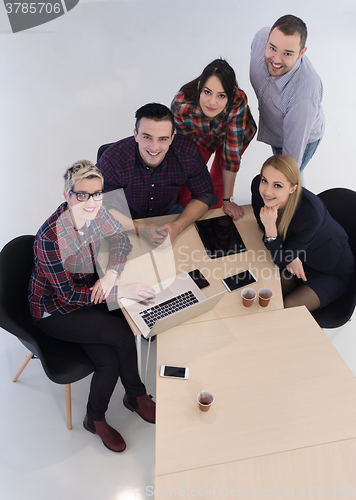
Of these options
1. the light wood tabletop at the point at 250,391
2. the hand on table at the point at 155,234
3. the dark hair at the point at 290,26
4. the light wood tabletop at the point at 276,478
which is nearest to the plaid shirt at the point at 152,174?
the hand on table at the point at 155,234

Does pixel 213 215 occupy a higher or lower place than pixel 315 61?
lower

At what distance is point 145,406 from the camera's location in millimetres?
2318

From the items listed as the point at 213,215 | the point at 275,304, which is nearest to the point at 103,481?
the point at 275,304

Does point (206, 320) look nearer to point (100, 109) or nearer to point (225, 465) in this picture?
point (225, 465)

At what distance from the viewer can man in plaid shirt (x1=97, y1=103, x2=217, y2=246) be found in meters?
2.21

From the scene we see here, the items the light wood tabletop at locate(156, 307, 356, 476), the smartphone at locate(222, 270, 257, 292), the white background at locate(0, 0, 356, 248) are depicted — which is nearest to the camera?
the light wood tabletop at locate(156, 307, 356, 476)

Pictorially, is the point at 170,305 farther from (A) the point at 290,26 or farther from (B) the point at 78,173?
(A) the point at 290,26

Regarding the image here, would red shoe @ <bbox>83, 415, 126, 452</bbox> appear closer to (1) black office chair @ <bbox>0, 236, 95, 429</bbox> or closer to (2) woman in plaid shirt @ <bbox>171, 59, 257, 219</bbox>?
(1) black office chair @ <bbox>0, 236, 95, 429</bbox>

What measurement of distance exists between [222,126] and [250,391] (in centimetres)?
163

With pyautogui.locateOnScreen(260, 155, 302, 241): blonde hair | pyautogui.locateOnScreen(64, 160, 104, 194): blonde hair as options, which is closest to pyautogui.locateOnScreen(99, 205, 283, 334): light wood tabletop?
pyautogui.locateOnScreen(260, 155, 302, 241): blonde hair

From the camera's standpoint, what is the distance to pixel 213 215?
2453 millimetres

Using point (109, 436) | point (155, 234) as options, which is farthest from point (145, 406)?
point (155, 234)

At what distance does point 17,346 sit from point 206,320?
1.43 metres

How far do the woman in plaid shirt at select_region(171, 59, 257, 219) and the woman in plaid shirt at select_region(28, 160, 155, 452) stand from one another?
0.79 metres
